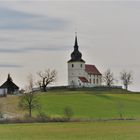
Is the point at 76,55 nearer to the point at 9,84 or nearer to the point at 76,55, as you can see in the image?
the point at 76,55

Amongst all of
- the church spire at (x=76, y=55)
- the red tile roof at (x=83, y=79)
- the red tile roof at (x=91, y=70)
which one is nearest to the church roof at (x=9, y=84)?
the red tile roof at (x=83, y=79)

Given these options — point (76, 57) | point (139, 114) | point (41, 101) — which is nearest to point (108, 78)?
point (76, 57)

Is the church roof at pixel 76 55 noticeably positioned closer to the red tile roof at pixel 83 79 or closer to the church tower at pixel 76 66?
the church tower at pixel 76 66

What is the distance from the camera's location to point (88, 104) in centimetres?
12056

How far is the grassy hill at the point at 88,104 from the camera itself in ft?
348

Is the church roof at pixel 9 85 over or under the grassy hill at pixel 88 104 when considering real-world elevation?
over

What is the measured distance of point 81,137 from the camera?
50.6 metres

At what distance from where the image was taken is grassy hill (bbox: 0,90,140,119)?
106m

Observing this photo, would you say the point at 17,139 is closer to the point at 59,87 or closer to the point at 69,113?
the point at 69,113

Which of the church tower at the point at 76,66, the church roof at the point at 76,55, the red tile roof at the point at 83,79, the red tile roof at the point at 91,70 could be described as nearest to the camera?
the red tile roof at the point at 83,79

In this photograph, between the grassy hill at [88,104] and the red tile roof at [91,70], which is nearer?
the grassy hill at [88,104]

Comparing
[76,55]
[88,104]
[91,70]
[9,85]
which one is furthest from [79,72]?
[88,104]

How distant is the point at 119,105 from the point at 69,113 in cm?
2000

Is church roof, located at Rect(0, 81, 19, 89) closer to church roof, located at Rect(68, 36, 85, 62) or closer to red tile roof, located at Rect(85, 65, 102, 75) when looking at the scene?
→ church roof, located at Rect(68, 36, 85, 62)
